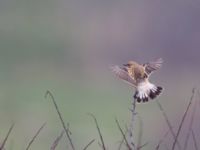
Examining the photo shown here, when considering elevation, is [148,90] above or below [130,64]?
below

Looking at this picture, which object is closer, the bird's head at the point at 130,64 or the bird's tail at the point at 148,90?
the bird's tail at the point at 148,90

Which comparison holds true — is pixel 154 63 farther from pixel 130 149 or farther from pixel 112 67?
pixel 130 149

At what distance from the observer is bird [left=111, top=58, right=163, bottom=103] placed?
2.02 metres

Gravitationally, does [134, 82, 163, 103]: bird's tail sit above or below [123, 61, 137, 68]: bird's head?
below

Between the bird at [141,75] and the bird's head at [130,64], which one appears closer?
the bird at [141,75]

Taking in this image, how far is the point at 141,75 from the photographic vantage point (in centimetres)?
222

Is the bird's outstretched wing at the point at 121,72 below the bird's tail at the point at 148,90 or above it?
above

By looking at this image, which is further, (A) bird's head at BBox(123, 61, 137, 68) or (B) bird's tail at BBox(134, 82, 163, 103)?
(A) bird's head at BBox(123, 61, 137, 68)

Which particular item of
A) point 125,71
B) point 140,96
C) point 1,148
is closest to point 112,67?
point 125,71

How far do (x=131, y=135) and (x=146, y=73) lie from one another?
0.87 meters

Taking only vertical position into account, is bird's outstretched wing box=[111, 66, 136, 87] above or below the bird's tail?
above

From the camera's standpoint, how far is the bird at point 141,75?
79.6 inches

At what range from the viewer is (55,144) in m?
1.24

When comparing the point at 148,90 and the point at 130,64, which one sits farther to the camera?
the point at 130,64
